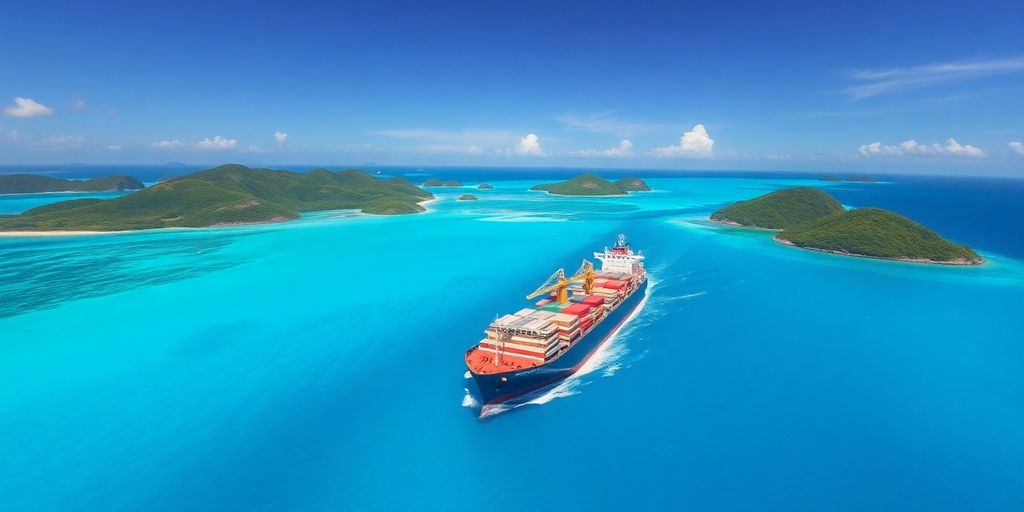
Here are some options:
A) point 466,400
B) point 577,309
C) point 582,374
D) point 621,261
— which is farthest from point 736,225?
point 466,400

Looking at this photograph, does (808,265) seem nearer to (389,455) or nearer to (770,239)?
(770,239)

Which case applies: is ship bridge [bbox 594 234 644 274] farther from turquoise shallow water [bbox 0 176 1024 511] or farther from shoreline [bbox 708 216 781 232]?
shoreline [bbox 708 216 781 232]

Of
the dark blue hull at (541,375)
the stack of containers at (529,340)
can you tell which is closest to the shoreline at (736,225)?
the dark blue hull at (541,375)

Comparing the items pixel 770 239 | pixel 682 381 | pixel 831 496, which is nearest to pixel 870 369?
pixel 682 381

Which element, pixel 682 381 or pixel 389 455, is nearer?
pixel 389 455

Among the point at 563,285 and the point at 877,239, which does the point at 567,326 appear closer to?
the point at 563,285
